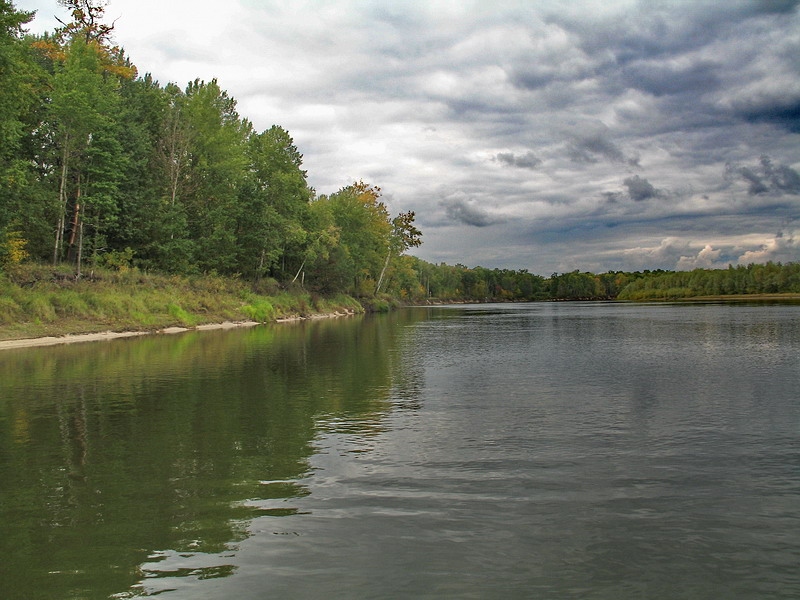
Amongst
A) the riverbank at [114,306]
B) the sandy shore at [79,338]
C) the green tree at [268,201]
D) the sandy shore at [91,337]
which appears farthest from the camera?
the green tree at [268,201]

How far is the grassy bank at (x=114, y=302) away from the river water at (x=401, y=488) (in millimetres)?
15987

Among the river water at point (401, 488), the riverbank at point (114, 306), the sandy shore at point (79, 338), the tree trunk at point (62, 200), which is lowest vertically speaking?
the river water at point (401, 488)

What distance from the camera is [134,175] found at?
48594 millimetres

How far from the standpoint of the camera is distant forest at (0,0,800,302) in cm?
3625

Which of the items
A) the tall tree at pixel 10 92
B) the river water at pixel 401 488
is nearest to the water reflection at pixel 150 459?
the river water at pixel 401 488

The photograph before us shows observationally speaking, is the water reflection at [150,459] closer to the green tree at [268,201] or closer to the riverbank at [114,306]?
the riverbank at [114,306]

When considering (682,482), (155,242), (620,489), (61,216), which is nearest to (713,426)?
(682,482)

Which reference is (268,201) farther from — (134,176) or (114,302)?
(114,302)

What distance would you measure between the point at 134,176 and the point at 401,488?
46528 mm

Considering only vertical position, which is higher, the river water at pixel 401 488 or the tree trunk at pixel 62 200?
the tree trunk at pixel 62 200

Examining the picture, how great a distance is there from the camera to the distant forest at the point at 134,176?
36250 millimetres

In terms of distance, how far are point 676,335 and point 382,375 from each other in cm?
2243

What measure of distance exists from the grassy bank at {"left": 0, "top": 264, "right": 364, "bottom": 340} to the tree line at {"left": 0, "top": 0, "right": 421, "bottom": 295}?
83.6 inches

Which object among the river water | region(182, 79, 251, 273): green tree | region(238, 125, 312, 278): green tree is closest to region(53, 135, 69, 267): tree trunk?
region(182, 79, 251, 273): green tree
